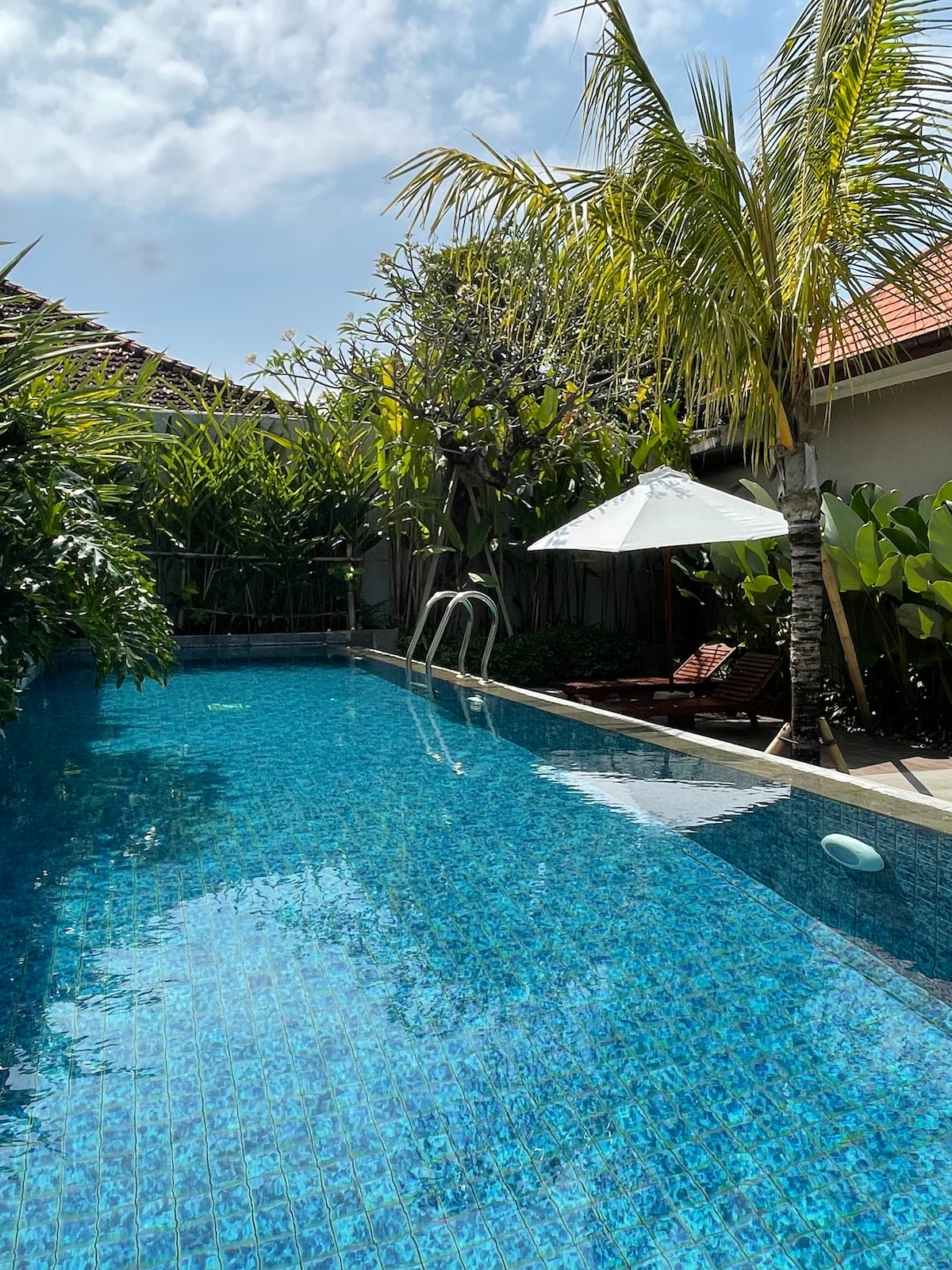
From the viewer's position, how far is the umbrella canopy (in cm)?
783

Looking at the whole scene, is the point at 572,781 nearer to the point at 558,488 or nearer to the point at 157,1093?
the point at 157,1093

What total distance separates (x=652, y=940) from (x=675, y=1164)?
4.26 ft

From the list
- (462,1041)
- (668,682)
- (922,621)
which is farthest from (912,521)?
(462,1041)

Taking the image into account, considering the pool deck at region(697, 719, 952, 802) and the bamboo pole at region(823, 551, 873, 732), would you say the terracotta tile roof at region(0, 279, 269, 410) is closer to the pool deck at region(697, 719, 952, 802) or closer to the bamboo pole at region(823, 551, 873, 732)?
the pool deck at region(697, 719, 952, 802)

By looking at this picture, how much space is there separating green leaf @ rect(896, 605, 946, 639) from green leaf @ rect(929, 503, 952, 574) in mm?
490

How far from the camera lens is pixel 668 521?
8148mm

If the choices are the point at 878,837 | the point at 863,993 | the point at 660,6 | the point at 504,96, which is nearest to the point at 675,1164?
the point at 863,993

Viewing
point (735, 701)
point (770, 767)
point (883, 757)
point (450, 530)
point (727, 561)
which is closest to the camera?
point (770, 767)

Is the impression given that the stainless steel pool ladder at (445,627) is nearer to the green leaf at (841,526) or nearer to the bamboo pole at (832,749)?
the green leaf at (841,526)

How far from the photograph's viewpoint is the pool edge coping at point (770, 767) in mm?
4691

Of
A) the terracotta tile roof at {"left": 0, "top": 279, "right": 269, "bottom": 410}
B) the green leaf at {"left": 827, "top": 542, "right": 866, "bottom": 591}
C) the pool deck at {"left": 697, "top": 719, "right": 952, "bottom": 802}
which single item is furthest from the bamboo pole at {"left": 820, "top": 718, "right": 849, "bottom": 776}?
the terracotta tile roof at {"left": 0, "top": 279, "right": 269, "bottom": 410}

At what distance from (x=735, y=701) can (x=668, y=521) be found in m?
1.73

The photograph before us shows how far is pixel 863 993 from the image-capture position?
326 centimetres

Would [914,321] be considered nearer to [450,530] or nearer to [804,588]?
[804,588]
